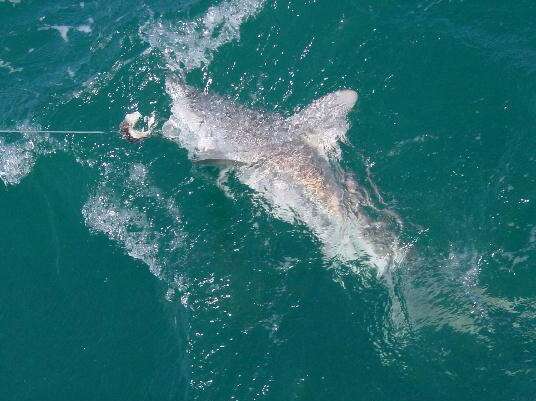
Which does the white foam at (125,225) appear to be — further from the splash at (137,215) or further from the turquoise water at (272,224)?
the turquoise water at (272,224)

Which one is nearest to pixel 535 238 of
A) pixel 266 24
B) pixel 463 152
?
pixel 463 152

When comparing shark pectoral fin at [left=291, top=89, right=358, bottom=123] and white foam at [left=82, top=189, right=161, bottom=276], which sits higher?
shark pectoral fin at [left=291, top=89, right=358, bottom=123]

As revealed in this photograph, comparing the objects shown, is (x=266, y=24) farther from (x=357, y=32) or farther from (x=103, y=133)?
(x=103, y=133)

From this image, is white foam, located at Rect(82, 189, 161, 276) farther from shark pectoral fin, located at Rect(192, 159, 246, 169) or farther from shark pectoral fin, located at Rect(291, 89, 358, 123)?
shark pectoral fin, located at Rect(291, 89, 358, 123)

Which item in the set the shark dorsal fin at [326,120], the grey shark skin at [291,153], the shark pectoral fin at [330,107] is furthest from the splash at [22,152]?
the shark pectoral fin at [330,107]

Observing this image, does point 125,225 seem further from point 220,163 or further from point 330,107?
point 330,107

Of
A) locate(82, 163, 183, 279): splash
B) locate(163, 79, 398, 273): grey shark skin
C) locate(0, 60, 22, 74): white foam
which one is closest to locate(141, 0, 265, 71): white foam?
locate(163, 79, 398, 273): grey shark skin
